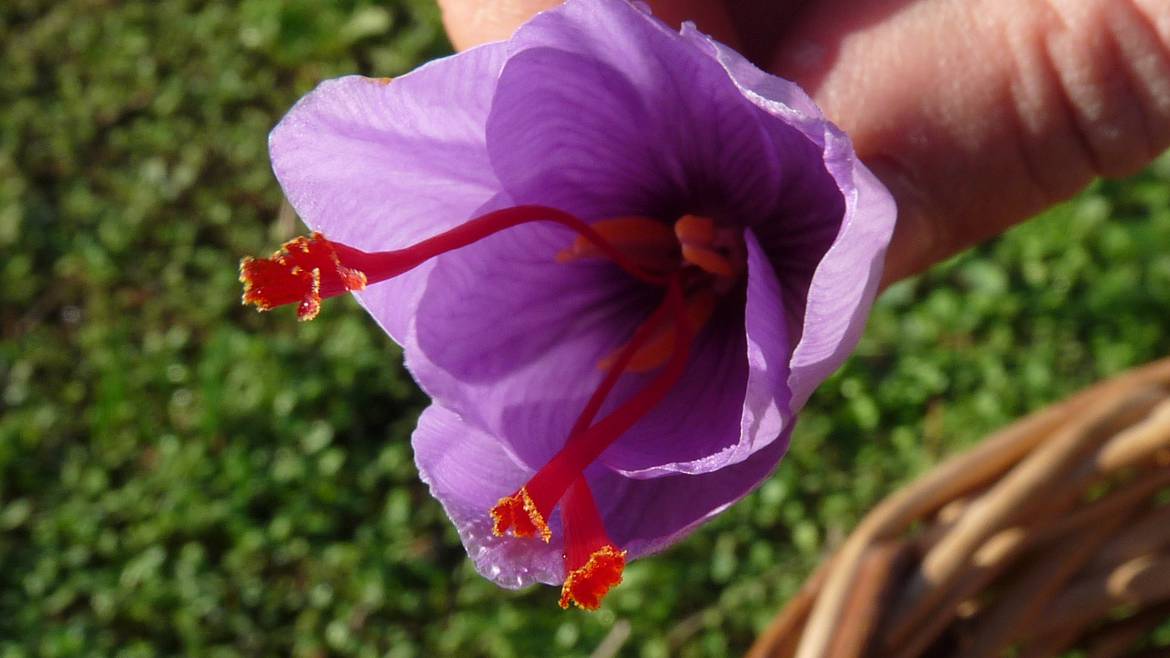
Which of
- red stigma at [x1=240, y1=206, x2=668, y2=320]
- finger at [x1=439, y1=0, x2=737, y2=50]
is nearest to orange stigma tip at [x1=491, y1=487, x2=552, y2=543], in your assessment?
red stigma at [x1=240, y1=206, x2=668, y2=320]

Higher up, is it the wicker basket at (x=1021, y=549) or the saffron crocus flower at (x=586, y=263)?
the saffron crocus flower at (x=586, y=263)

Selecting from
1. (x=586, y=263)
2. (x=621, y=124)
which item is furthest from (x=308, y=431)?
(x=621, y=124)

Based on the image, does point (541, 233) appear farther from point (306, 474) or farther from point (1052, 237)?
point (1052, 237)

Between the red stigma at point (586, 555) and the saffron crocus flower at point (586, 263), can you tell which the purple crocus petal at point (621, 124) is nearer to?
the saffron crocus flower at point (586, 263)

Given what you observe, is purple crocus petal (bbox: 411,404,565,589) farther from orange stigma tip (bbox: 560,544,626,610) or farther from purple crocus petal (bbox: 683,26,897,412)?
purple crocus petal (bbox: 683,26,897,412)

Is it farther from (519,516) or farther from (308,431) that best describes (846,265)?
(308,431)

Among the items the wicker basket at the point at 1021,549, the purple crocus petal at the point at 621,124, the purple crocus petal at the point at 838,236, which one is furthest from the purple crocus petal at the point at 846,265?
the wicker basket at the point at 1021,549
